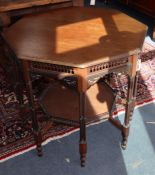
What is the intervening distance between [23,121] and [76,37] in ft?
2.69

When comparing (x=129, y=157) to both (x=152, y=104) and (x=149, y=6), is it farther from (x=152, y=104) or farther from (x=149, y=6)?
(x=149, y=6)

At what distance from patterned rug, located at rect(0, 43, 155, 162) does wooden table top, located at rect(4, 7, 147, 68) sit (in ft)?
2.05

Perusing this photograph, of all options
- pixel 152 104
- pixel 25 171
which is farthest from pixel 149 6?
pixel 25 171

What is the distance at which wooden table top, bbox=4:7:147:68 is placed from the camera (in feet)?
4.24

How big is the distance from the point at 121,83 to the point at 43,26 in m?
0.97

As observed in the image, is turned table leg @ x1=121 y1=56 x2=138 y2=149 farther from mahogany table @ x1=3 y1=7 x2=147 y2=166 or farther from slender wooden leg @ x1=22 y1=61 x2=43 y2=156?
slender wooden leg @ x1=22 y1=61 x2=43 y2=156

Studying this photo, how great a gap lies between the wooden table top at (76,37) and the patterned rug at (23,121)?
62cm

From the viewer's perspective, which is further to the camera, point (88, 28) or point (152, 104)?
point (152, 104)

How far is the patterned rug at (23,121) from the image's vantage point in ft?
5.95

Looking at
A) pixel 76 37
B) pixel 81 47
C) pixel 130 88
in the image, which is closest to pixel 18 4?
pixel 76 37

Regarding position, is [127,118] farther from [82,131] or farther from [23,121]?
[23,121]

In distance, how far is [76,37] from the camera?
146 cm

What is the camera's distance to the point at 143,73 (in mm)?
2461

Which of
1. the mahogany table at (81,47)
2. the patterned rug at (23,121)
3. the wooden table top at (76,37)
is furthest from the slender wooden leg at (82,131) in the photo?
the patterned rug at (23,121)
